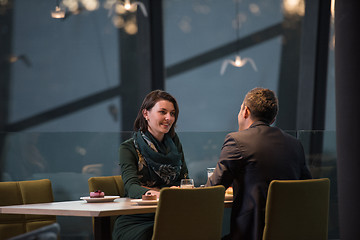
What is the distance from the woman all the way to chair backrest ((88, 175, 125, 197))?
24cm

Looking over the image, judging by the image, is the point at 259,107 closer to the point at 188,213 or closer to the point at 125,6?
the point at 188,213

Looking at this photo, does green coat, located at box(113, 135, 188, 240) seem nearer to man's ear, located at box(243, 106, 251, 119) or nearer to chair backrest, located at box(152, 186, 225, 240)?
chair backrest, located at box(152, 186, 225, 240)

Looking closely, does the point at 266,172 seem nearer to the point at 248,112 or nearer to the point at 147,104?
the point at 248,112

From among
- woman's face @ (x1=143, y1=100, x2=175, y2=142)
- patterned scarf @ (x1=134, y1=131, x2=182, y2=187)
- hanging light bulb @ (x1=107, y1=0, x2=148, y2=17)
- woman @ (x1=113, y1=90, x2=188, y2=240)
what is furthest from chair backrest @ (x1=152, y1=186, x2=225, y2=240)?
hanging light bulb @ (x1=107, y1=0, x2=148, y2=17)

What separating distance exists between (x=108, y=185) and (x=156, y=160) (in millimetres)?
Result: 426

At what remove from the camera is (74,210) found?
2197 millimetres

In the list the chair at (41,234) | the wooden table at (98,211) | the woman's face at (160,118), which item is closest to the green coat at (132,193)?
the woman's face at (160,118)

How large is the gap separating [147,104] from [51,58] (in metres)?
1.63

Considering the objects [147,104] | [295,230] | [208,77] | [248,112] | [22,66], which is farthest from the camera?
[208,77]

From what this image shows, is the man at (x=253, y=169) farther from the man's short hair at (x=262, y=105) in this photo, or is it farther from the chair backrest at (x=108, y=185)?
the chair backrest at (x=108, y=185)

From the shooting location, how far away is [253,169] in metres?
2.42

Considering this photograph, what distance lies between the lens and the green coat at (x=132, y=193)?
2.75m

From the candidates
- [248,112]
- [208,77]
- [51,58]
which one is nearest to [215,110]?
[208,77]

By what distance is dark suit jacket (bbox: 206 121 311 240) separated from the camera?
2.41m
